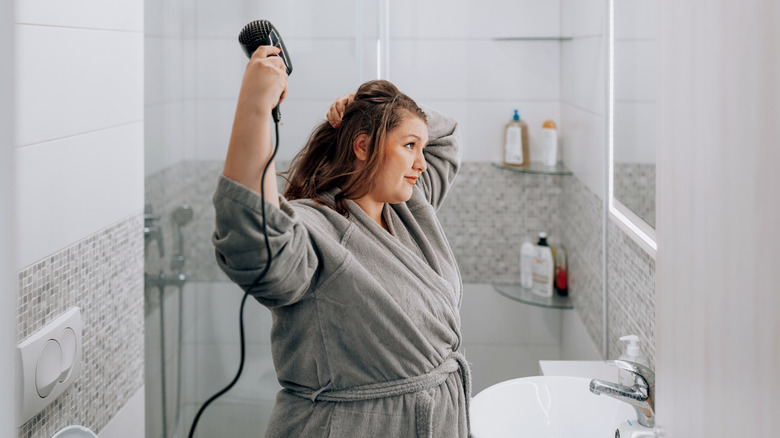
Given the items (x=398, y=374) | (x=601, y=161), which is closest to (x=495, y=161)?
(x=601, y=161)

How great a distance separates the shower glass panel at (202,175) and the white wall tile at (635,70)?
0.71 meters

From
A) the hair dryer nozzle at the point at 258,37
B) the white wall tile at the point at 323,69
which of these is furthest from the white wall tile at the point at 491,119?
the hair dryer nozzle at the point at 258,37

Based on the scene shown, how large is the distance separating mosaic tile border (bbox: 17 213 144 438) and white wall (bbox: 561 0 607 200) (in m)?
1.30

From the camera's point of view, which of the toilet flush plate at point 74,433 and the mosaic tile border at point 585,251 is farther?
the mosaic tile border at point 585,251

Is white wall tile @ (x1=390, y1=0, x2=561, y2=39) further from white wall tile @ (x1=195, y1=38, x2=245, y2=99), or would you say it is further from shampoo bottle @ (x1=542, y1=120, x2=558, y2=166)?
white wall tile @ (x1=195, y1=38, x2=245, y2=99)

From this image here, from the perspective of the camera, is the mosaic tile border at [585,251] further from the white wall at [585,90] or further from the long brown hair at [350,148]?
the long brown hair at [350,148]

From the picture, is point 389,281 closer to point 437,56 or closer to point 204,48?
point 204,48

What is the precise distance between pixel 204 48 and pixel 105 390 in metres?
0.69

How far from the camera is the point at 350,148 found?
1155 mm

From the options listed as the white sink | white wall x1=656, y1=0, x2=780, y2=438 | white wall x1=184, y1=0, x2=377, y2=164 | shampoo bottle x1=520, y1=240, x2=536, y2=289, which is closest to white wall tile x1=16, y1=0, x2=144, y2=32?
white wall x1=184, y1=0, x2=377, y2=164

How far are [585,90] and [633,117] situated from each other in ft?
1.66

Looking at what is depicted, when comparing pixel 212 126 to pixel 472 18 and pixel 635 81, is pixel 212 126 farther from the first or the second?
pixel 472 18

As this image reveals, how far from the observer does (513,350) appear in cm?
265

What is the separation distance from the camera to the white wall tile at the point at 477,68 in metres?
2.51
